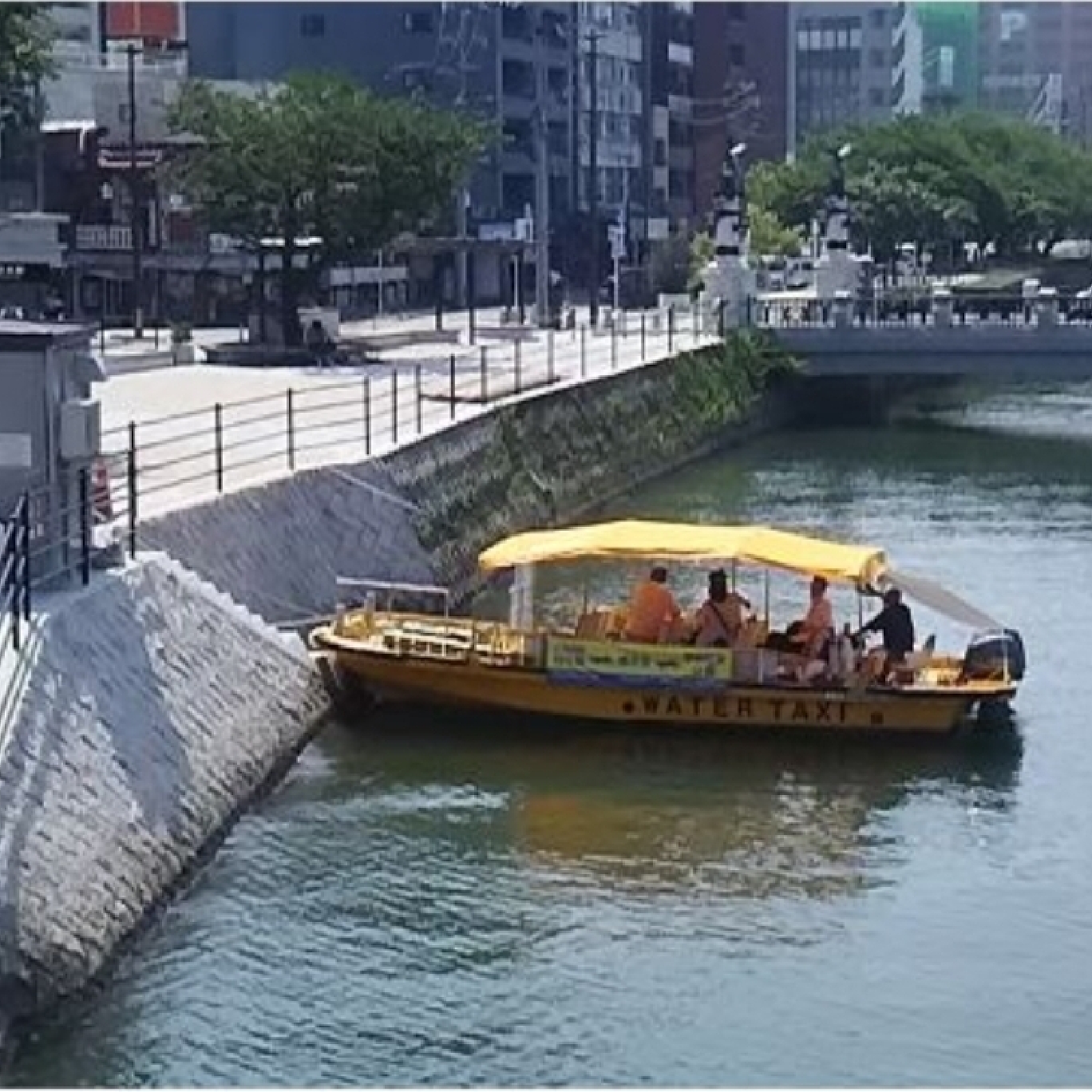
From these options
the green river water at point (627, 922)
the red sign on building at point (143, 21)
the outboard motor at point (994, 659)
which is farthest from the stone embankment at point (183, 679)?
the red sign on building at point (143, 21)

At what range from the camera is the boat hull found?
1156 inches

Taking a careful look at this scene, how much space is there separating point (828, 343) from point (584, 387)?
52.5 ft

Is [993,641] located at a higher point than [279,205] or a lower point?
lower

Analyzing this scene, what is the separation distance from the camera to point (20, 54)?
53.4 meters

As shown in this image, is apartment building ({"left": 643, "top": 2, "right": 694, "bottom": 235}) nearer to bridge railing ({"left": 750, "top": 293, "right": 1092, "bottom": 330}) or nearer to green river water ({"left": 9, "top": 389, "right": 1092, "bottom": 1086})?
bridge railing ({"left": 750, "top": 293, "right": 1092, "bottom": 330})

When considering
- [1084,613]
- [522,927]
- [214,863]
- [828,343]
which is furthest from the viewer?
[828,343]

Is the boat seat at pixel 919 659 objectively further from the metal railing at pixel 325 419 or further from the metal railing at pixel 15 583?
the metal railing at pixel 15 583

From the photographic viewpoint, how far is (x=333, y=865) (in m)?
23.8

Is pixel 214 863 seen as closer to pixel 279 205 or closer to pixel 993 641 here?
pixel 993 641

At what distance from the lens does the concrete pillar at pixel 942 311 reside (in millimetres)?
69125

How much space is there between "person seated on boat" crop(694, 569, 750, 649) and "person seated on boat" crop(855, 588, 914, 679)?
1.43 metres

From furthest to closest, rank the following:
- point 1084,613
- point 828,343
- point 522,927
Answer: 1. point 828,343
2. point 1084,613
3. point 522,927

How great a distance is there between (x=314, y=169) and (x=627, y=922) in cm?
4444

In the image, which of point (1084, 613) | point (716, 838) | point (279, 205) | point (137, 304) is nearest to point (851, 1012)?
point (716, 838)
